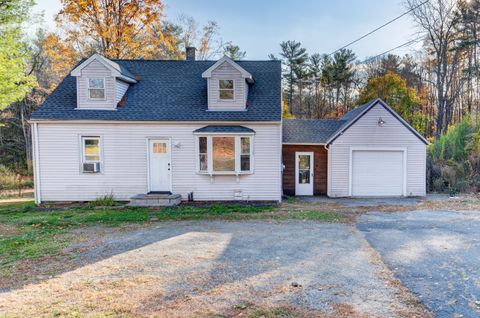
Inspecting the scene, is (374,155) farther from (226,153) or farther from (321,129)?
(226,153)

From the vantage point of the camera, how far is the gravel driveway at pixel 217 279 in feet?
12.3

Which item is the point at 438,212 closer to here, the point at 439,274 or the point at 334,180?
the point at 334,180

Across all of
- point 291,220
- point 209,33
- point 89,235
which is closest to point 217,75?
point 291,220

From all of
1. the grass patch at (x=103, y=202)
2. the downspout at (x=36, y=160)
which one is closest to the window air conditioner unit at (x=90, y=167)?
the grass patch at (x=103, y=202)

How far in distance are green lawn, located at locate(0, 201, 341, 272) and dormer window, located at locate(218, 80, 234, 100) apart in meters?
4.44

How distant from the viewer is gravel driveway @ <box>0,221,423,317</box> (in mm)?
3738

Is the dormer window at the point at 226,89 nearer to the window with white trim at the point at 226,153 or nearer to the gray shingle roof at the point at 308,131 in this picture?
the window with white trim at the point at 226,153

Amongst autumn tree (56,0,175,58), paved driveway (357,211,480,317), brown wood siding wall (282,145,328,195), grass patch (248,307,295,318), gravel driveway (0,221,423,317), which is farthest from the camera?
autumn tree (56,0,175,58)

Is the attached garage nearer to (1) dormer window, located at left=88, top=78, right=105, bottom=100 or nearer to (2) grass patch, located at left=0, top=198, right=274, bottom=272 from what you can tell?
(2) grass patch, located at left=0, top=198, right=274, bottom=272

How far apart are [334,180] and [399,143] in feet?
10.7

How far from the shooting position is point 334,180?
13391 mm

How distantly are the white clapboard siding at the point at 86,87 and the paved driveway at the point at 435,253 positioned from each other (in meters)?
10.3

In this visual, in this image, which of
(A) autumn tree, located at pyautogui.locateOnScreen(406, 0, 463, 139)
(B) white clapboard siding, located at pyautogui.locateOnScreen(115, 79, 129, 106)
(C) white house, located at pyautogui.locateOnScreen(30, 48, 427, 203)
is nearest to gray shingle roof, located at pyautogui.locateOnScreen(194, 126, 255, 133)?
(C) white house, located at pyautogui.locateOnScreen(30, 48, 427, 203)

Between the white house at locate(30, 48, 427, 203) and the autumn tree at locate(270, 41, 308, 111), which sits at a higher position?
the autumn tree at locate(270, 41, 308, 111)
